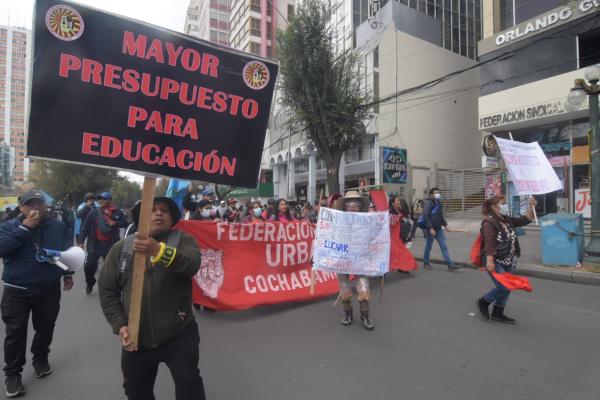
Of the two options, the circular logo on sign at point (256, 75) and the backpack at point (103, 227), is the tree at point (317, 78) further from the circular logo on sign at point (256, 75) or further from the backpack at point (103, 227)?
the circular logo on sign at point (256, 75)

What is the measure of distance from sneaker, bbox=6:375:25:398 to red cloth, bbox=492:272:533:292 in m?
4.79

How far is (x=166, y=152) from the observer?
2258mm

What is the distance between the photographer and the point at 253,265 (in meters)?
5.54

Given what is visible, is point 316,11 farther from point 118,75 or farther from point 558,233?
point 118,75

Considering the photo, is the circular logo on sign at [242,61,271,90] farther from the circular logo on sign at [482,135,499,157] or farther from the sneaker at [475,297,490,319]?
the circular logo on sign at [482,135,499,157]

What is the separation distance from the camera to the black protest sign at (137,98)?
2.03 metres

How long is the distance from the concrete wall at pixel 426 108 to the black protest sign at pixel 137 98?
2279 cm

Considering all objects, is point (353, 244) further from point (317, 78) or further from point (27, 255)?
point (317, 78)

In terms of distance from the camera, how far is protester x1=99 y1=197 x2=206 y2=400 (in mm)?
2088

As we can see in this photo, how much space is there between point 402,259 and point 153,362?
597 cm

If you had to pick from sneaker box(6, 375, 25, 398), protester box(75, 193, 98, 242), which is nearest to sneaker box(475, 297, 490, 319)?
sneaker box(6, 375, 25, 398)

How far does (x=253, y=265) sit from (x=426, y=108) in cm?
2436

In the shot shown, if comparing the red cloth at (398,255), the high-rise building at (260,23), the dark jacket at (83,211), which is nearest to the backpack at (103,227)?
the dark jacket at (83,211)

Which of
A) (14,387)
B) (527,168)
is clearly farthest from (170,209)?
(527,168)
